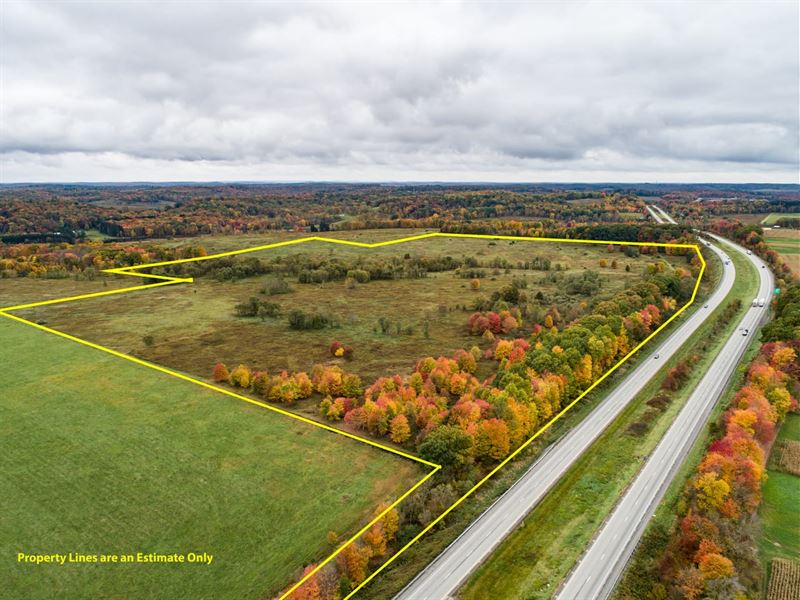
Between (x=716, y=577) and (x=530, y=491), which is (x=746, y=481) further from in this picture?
(x=530, y=491)

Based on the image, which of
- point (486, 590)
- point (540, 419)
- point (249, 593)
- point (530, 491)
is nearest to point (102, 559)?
point (249, 593)

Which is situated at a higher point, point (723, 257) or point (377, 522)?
point (723, 257)

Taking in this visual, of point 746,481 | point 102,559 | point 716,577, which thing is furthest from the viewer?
point 746,481

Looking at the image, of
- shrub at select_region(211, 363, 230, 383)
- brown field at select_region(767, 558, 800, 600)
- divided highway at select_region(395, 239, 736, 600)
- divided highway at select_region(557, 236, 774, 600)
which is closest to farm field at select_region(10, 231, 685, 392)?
shrub at select_region(211, 363, 230, 383)

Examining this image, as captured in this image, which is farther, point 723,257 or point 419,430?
point 723,257

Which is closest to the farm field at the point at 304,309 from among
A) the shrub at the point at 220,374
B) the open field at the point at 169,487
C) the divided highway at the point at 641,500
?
the shrub at the point at 220,374

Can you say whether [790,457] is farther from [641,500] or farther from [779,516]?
[641,500]

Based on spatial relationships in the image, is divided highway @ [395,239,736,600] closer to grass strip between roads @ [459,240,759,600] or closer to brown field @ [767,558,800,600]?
grass strip between roads @ [459,240,759,600]
